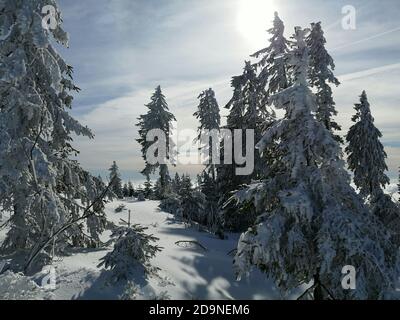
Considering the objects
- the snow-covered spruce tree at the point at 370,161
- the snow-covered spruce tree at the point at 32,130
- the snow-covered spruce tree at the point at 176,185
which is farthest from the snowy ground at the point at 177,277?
the snow-covered spruce tree at the point at 176,185

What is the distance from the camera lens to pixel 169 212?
35500mm

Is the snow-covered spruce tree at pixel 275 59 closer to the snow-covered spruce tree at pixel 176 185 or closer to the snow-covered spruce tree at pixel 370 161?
the snow-covered spruce tree at pixel 370 161

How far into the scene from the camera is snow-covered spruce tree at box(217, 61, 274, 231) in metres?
26.1

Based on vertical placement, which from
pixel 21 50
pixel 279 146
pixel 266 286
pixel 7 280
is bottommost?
pixel 266 286

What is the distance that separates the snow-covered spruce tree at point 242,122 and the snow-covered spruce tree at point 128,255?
45.7ft

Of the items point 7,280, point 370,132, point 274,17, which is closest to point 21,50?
point 7,280

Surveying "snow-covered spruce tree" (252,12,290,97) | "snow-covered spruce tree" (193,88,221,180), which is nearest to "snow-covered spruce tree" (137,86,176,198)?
"snow-covered spruce tree" (193,88,221,180)

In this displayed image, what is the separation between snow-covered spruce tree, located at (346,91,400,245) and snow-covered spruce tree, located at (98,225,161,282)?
15.7m

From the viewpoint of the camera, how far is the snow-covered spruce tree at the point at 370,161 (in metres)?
22.8

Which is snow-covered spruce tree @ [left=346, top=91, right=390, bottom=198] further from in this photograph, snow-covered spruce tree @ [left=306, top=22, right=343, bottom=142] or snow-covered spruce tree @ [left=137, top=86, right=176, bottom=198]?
snow-covered spruce tree @ [left=137, top=86, right=176, bottom=198]

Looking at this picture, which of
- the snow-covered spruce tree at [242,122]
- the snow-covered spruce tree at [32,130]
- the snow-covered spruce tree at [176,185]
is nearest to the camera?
the snow-covered spruce tree at [32,130]

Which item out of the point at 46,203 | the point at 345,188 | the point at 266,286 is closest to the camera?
the point at 345,188
